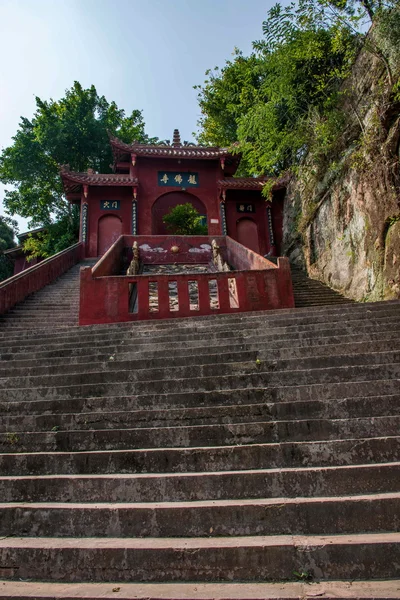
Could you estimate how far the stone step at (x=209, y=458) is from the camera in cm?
248

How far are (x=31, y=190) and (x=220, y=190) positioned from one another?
10.7 m

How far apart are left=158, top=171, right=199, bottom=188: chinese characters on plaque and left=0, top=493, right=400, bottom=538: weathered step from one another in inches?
691

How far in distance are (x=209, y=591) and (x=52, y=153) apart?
22.8m

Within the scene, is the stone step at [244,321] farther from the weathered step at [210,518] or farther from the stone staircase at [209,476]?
the weathered step at [210,518]

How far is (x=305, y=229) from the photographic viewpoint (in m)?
13.5

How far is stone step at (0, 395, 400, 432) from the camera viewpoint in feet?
9.80

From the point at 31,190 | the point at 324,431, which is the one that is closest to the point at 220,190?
the point at 31,190

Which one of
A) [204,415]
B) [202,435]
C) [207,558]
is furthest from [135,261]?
[207,558]

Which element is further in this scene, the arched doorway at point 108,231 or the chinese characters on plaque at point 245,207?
the chinese characters on plaque at point 245,207

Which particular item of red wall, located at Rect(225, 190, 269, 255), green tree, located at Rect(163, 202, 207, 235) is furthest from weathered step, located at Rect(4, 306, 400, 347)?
red wall, located at Rect(225, 190, 269, 255)

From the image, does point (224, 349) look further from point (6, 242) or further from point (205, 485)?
point (6, 242)

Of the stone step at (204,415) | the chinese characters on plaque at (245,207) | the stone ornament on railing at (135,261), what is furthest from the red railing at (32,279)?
the chinese characters on plaque at (245,207)

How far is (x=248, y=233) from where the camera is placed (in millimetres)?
19000

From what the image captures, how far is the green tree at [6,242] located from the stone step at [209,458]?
23966 millimetres
